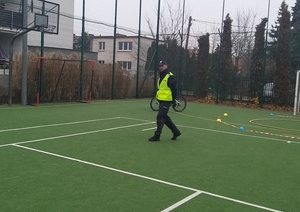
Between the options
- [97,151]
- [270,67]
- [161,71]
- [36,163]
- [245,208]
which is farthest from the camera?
[270,67]

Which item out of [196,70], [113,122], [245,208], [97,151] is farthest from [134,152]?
[196,70]

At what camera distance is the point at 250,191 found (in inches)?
189

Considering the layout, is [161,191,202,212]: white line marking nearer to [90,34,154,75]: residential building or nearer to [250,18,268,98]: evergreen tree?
[90,34,154,75]: residential building

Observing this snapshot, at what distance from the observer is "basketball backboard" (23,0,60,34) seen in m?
13.1

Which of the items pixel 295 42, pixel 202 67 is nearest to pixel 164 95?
pixel 202 67

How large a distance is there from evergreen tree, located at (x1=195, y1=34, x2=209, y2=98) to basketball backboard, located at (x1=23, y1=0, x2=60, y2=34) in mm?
9551

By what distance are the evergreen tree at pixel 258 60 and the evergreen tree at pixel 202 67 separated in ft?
9.05

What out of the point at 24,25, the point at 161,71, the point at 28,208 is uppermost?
the point at 24,25

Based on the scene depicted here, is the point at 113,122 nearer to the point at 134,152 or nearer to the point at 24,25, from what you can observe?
the point at 134,152

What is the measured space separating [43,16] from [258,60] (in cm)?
1119

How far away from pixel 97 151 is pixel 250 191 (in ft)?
9.88

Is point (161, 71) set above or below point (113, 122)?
above

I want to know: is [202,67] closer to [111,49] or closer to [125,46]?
[111,49]

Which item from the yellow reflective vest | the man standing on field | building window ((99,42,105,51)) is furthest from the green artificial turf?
building window ((99,42,105,51))
